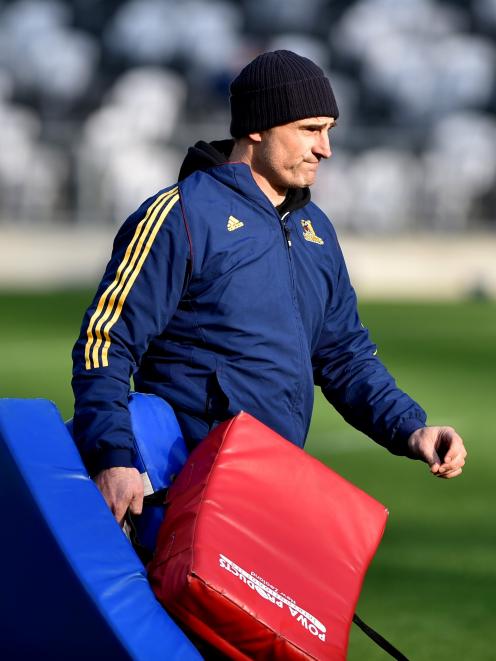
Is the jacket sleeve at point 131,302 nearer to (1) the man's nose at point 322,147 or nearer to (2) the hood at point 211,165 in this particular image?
(2) the hood at point 211,165

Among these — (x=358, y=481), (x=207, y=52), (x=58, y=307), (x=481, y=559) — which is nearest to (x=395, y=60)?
(x=207, y=52)

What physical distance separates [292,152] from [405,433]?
32.2 inches

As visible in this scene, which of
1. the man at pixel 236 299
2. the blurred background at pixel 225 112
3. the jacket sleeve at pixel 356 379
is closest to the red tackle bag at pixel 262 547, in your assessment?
the man at pixel 236 299

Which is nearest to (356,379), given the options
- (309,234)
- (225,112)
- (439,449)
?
(439,449)

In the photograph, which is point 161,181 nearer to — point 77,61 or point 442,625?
point 77,61

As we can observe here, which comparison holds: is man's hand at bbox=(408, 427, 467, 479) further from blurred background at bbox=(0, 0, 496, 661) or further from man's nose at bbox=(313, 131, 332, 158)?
blurred background at bbox=(0, 0, 496, 661)

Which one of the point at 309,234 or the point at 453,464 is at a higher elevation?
the point at 309,234

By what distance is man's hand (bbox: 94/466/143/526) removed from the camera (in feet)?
11.1

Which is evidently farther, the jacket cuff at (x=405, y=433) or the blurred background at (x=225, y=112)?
the blurred background at (x=225, y=112)

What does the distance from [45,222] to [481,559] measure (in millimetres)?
13486

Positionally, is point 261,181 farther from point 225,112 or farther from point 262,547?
point 225,112

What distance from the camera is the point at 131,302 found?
3.60m

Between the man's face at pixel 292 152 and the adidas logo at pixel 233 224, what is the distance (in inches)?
7.7

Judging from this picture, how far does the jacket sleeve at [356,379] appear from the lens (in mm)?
4012
